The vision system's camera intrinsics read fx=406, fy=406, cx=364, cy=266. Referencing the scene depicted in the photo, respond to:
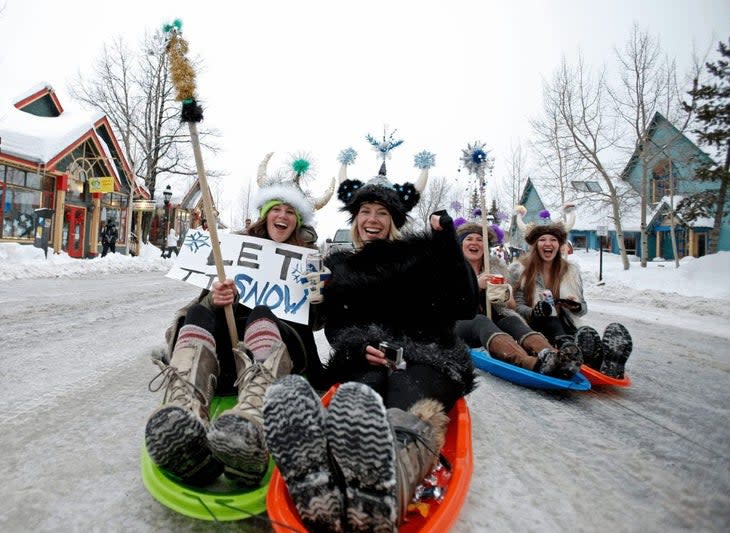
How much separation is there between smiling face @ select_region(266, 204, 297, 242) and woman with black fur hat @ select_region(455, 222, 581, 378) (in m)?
1.15

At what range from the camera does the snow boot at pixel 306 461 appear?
1047 millimetres

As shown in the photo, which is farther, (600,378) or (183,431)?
(600,378)

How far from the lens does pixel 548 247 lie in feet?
12.2

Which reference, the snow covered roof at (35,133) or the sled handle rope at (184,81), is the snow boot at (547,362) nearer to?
the sled handle rope at (184,81)

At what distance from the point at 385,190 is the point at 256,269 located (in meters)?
0.96

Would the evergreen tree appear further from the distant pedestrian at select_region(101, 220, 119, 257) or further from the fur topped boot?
the distant pedestrian at select_region(101, 220, 119, 257)

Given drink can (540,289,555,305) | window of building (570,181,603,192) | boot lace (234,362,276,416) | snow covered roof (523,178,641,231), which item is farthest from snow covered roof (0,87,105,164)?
window of building (570,181,603,192)

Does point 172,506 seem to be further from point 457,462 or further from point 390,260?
point 390,260

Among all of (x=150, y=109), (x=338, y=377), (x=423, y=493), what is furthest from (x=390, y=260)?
(x=150, y=109)

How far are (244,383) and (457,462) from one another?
0.85m

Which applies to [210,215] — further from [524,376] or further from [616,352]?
[616,352]

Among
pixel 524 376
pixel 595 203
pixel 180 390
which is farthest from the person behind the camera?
pixel 595 203

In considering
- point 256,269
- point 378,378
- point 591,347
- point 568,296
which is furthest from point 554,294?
point 256,269

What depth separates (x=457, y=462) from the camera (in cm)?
136
